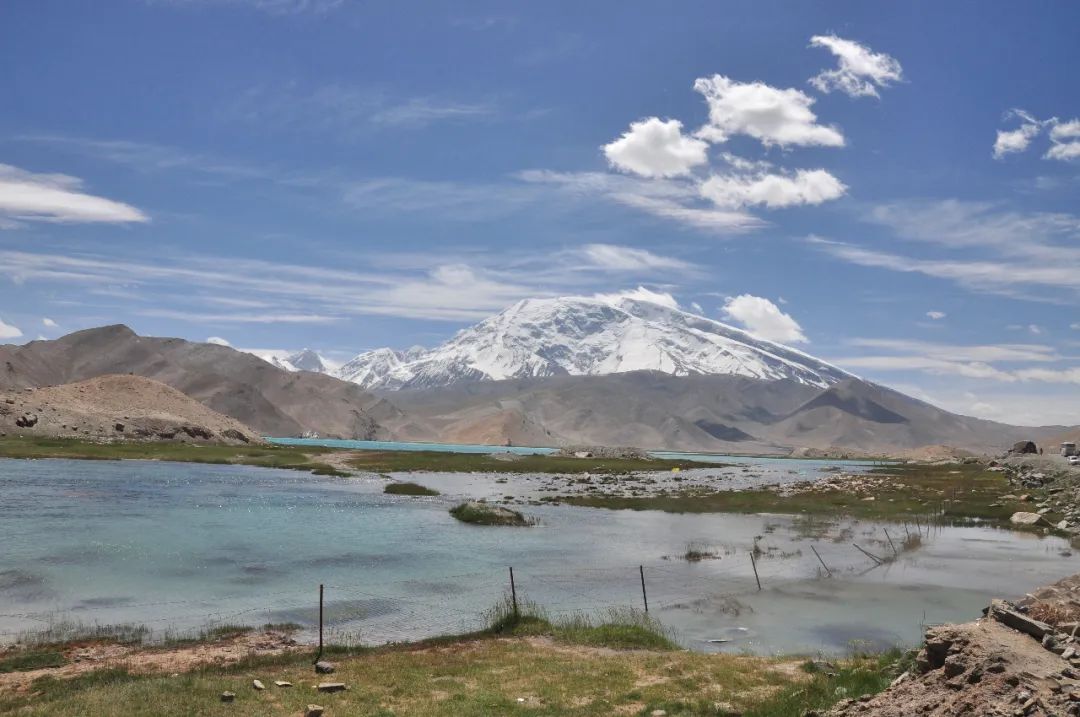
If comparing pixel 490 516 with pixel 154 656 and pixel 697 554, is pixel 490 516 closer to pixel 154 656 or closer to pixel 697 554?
pixel 697 554

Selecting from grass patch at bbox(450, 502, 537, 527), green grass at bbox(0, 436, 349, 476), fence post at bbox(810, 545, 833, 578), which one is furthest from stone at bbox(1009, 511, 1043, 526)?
green grass at bbox(0, 436, 349, 476)

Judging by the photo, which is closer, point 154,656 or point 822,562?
point 154,656

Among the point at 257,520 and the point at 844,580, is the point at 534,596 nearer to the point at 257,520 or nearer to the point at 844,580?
the point at 844,580

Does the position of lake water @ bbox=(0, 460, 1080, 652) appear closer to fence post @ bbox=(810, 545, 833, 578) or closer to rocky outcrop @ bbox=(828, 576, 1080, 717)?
fence post @ bbox=(810, 545, 833, 578)

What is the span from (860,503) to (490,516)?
45994 mm

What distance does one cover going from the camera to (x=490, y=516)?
6206cm

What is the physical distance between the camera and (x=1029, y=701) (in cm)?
1259

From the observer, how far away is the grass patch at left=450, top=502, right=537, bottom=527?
61.3 metres

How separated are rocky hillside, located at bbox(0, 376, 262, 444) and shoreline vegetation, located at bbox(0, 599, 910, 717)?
139 meters

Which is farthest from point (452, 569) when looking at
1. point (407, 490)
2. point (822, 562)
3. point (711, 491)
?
point (711, 491)

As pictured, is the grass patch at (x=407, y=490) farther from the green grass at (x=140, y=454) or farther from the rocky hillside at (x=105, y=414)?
the rocky hillside at (x=105, y=414)

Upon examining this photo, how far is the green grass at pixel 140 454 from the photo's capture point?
368ft

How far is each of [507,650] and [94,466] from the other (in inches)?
3813

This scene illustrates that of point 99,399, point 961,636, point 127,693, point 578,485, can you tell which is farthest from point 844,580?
point 99,399
